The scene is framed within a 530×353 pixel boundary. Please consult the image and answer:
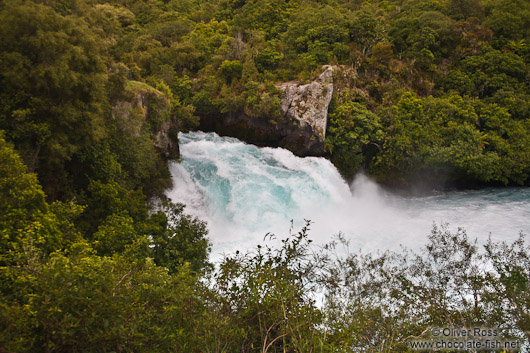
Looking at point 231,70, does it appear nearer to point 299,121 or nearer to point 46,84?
point 299,121

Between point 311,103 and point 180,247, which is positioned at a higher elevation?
point 311,103

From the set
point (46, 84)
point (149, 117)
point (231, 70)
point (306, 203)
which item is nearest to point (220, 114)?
point (231, 70)

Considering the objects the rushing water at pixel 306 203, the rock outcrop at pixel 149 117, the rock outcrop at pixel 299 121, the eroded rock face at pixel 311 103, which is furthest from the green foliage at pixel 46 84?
the eroded rock face at pixel 311 103

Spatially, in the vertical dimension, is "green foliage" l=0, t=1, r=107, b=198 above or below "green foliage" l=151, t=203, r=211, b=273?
above

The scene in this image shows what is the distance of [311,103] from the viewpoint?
73.3 feet

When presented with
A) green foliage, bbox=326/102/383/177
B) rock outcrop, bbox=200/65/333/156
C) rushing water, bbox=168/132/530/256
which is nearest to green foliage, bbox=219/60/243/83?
rock outcrop, bbox=200/65/333/156

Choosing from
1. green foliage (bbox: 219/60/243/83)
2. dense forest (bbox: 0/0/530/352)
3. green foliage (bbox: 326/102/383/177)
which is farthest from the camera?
green foliage (bbox: 219/60/243/83)

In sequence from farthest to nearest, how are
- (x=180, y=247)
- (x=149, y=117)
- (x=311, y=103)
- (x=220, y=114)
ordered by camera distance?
(x=220, y=114) → (x=311, y=103) → (x=149, y=117) → (x=180, y=247)

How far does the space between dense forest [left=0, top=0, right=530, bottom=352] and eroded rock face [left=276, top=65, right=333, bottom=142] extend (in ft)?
2.77

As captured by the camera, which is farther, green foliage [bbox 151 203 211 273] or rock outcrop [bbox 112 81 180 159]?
rock outcrop [bbox 112 81 180 159]

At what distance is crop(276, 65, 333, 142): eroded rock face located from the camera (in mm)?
22078

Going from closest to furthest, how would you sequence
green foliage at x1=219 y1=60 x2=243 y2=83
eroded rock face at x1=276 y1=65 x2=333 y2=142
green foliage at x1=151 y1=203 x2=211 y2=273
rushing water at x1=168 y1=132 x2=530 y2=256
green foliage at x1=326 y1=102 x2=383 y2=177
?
1. green foliage at x1=151 y1=203 x2=211 y2=273
2. rushing water at x1=168 y1=132 x2=530 y2=256
3. eroded rock face at x1=276 y1=65 x2=333 y2=142
4. green foliage at x1=326 y1=102 x2=383 y2=177
5. green foliage at x1=219 y1=60 x2=243 y2=83

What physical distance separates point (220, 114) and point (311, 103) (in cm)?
709

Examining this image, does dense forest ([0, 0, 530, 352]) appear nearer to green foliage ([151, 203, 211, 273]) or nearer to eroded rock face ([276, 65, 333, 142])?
green foliage ([151, 203, 211, 273])
